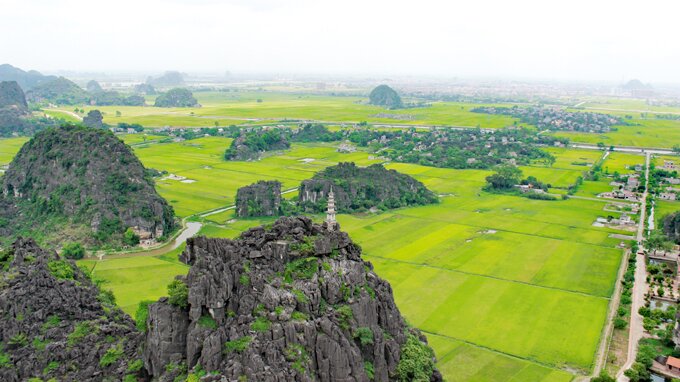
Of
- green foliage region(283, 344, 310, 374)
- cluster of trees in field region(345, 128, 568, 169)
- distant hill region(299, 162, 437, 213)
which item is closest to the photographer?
green foliage region(283, 344, 310, 374)

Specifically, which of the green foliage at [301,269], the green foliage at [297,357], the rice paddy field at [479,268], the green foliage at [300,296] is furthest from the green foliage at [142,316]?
the rice paddy field at [479,268]

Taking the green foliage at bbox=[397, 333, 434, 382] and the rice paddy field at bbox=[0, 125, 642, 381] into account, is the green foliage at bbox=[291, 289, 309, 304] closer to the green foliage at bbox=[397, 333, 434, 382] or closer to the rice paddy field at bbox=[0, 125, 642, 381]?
the green foliage at bbox=[397, 333, 434, 382]

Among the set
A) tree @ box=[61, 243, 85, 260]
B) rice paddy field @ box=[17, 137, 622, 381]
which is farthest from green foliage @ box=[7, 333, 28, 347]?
tree @ box=[61, 243, 85, 260]

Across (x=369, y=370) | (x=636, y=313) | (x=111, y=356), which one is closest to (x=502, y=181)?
(x=636, y=313)

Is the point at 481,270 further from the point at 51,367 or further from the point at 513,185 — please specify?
the point at 513,185

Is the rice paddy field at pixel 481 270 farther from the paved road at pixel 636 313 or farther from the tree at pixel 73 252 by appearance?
the paved road at pixel 636 313

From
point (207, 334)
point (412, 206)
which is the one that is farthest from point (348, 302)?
point (412, 206)
